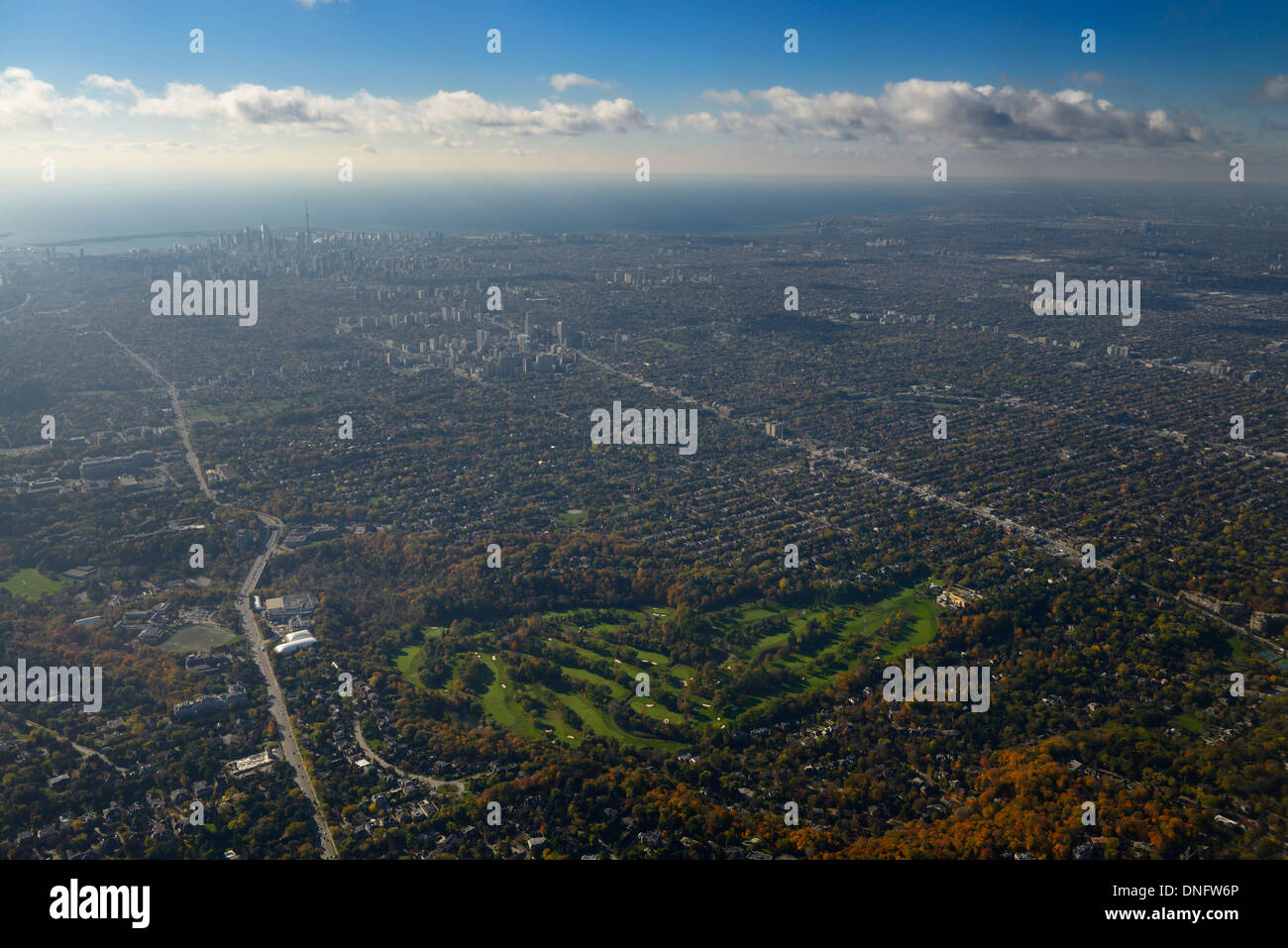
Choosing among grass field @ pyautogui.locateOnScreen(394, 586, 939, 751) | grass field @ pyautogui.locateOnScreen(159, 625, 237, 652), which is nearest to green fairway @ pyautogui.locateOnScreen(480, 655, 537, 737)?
grass field @ pyautogui.locateOnScreen(394, 586, 939, 751)

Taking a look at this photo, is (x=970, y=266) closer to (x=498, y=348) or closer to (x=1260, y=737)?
(x=498, y=348)

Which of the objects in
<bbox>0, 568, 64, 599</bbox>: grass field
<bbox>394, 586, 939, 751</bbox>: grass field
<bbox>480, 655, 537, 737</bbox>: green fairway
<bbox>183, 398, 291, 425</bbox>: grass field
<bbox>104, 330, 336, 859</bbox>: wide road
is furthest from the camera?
<bbox>183, 398, 291, 425</bbox>: grass field

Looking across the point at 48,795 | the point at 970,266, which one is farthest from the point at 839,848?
the point at 970,266

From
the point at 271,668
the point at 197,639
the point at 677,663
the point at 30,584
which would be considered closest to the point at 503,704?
the point at 677,663

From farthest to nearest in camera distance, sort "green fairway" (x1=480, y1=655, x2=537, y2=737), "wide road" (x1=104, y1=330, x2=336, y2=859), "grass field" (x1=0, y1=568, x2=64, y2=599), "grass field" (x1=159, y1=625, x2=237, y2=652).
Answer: "grass field" (x1=0, y1=568, x2=64, y2=599) < "grass field" (x1=159, y1=625, x2=237, y2=652) < "green fairway" (x1=480, y1=655, x2=537, y2=737) < "wide road" (x1=104, y1=330, x2=336, y2=859)

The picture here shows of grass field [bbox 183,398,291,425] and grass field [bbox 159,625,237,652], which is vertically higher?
grass field [bbox 183,398,291,425]

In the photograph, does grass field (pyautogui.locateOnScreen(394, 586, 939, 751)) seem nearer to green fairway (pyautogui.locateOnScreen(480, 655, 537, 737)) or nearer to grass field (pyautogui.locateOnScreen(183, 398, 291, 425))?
green fairway (pyautogui.locateOnScreen(480, 655, 537, 737))
